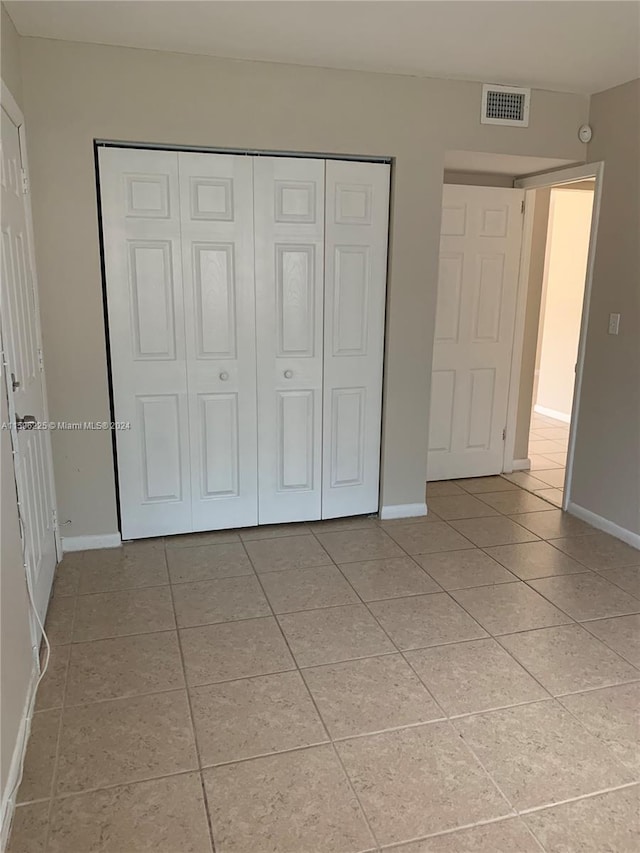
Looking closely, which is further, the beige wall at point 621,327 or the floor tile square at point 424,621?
the beige wall at point 621,327

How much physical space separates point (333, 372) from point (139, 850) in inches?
96.3

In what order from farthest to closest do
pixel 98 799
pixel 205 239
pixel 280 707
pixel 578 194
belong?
1. pixel 578 194
2. pixel 205 239
3. pixel 280 707
4. pixel 98 799

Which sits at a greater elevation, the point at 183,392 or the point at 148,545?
the point at 183,392

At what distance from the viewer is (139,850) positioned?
5.28 ft

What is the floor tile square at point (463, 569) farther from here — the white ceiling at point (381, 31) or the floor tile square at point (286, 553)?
the white ceiling at point (381, 31)

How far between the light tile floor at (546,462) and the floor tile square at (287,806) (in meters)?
2.84

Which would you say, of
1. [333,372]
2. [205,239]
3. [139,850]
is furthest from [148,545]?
[139,850]

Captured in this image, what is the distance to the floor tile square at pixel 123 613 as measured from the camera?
2.60m

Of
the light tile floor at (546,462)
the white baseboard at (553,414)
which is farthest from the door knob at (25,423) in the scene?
the white baseboard at (553,414)

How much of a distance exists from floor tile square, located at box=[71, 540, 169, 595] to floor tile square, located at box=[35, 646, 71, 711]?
19.3 inches

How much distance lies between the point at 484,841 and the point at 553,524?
244cm

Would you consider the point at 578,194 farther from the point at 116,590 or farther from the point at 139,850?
the point at 139,850

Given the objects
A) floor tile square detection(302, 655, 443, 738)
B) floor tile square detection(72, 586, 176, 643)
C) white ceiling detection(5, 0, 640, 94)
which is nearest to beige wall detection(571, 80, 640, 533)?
white ceiling detection(5, 0, 640, 94)

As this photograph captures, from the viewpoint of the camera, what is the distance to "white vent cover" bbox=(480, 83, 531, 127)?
11.1 feet
